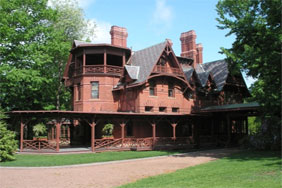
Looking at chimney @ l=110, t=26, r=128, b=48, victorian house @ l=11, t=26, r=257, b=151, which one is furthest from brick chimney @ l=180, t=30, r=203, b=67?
chimney @ l=110, t=26, r=128, b=48

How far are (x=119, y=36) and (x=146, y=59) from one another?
5934 millimetres

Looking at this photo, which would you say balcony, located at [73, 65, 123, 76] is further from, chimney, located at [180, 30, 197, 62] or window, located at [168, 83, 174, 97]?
chimney, located at [180, 30, 197, 62]

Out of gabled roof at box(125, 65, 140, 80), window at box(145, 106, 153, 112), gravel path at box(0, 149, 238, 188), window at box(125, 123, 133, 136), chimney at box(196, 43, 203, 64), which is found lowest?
gravel path at box(0, 149, 238, 188)

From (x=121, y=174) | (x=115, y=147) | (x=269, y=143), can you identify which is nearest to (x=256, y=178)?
(x=121, y=174)

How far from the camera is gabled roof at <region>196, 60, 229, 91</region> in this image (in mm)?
33275

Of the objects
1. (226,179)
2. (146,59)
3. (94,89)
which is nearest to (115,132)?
(94,89)

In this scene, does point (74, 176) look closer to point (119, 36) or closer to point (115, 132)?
point (115, 132)

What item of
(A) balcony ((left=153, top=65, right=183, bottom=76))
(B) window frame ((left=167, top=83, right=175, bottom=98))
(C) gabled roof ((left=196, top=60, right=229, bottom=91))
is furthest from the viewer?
(C) gabled roof ((left=196, top=60, right=229, bottom=91))

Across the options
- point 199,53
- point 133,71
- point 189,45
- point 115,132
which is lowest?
point 115,132

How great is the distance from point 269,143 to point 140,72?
1356cm

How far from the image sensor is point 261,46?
1811 cm

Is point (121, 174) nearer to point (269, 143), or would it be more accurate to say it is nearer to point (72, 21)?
point (269, 143)

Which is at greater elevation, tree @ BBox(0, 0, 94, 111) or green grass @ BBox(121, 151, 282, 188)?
tree @ BBox(0, 0, 94, 111)

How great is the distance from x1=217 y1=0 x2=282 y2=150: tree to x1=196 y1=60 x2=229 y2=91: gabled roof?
11.0 meters
